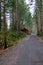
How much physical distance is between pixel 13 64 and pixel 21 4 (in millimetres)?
57189

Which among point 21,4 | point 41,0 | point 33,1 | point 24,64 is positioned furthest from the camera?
point 21,4

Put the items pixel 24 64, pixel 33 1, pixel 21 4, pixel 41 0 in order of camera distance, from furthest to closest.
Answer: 1. pixel 21 4
2. pixel 33 1
3. pixel 41 0
4. pixel 24 64

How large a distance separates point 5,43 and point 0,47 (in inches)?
23.9

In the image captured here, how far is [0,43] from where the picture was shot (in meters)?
22.2

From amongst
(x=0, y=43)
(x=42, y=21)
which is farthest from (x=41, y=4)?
(x=0, y=43)

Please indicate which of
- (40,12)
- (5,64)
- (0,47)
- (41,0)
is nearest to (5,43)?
(0,47)

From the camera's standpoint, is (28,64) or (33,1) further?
(33,1)

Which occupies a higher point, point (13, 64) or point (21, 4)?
point (21, 4)

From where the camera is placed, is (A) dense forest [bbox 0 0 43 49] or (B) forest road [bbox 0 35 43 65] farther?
(A) dense forest [bbox 0 0 43 49]

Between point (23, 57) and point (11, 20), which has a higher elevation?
point (11, 20)

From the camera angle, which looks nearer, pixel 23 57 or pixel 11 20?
pixel 23 57

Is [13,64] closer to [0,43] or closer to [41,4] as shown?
[0,43]

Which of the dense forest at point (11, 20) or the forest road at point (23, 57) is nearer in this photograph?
the forest road at point (23, 57)

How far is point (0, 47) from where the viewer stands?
20.9m
